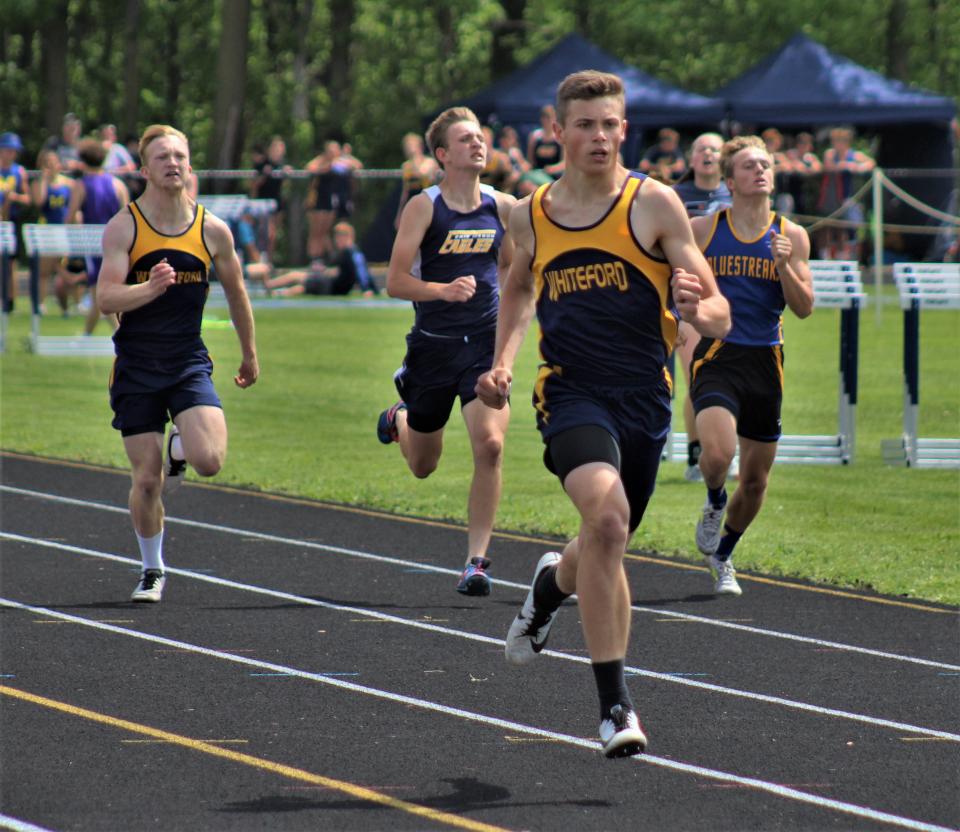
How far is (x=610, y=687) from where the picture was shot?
19.5 feet

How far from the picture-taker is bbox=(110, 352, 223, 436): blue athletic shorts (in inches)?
344

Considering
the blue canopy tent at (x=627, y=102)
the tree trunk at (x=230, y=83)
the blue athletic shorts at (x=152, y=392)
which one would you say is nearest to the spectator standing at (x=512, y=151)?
the blue canopy tent at (x=627, y=102)

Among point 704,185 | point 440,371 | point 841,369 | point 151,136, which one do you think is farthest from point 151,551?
point 841,369

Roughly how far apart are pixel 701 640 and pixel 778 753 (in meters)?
1.91

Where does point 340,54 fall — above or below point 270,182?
above

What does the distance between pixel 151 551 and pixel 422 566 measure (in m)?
1.54

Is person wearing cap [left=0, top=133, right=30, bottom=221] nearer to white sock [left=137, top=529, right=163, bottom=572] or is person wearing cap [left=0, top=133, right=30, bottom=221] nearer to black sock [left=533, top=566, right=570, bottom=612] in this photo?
white sock [left=137, top=529, right=163, bottom=572]

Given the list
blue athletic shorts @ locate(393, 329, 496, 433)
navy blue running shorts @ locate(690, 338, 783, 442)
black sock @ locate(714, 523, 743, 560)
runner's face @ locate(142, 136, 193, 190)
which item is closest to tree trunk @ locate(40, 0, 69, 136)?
blue athletic shorts @ locate(393, 329, 496, 433)

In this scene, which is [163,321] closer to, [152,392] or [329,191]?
[152,392]

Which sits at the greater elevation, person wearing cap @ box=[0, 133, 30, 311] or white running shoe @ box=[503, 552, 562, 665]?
person wearing cap @ box=[0, 133, 30, 311]

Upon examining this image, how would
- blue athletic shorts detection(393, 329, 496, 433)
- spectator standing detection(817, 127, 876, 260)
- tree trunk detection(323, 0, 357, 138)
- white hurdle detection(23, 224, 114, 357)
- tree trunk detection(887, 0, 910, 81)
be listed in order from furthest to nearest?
tree trunk detection(887, 0, 910, 81)
tree trunk detection(323, 0, 357, 138)
spectator standing detection(817, 127, 876, 260)
white hurdle detection(23, 224, 114, 357)
blue athletic shorts detection(393, 329, 496, 433)

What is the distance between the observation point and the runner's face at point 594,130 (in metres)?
6.25

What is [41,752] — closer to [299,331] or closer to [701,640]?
[701,640]

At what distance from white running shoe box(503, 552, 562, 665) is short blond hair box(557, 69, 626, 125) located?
1.61 m
